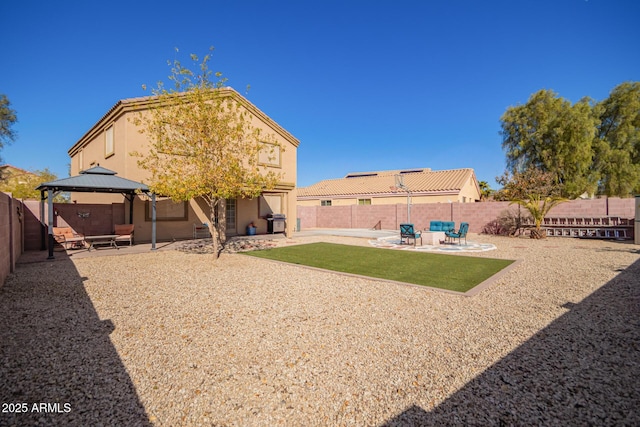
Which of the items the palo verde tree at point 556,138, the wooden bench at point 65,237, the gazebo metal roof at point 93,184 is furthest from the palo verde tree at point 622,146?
the wooden bench at point 65,237

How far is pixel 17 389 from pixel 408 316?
16.5 ft

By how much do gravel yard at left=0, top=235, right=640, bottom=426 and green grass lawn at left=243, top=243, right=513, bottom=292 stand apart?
2.94ft

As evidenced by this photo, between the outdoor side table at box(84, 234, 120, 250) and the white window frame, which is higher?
the white window frame

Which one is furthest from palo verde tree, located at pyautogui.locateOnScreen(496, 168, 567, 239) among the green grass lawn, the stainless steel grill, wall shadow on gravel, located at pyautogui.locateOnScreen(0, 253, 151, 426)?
wall shadow on gravel, located at pyautogui.locateOnScreen(0, 253, 151, 426)

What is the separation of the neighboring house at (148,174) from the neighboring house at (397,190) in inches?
414

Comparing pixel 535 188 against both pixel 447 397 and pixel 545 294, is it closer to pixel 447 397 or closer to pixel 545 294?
pixel 545 294

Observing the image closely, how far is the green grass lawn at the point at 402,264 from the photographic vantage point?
764 cm

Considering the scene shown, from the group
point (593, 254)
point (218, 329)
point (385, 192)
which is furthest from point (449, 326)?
point (385, 192)

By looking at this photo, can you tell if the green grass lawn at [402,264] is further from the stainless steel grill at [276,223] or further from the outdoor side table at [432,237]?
the stainless steel grill at [276,223]

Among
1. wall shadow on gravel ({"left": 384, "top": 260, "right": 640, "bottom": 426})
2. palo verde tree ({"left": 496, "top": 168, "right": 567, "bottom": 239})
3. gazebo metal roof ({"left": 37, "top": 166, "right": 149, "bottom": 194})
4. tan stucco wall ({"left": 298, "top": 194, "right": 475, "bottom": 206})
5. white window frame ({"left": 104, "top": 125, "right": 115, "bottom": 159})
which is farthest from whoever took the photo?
tan stucco wall ({"left": 298, "top": 194, "right": 475, "bottom": 206})

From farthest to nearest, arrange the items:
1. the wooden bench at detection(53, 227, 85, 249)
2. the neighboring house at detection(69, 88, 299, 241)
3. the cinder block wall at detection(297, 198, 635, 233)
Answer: the cinder block wall at detection(297, 198, 635, 233) < the neighboring house at detection(69, 88, 299, 241) < the wooden bench at detection(53, 227, 85, 249)

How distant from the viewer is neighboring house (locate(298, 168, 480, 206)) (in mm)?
27734

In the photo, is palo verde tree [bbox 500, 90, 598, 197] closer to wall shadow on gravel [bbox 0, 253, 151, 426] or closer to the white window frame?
the white window frame

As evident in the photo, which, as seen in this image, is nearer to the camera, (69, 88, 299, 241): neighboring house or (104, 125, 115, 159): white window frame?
(69, 88, 299, 241): neighboring house
